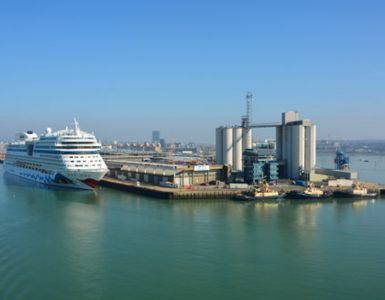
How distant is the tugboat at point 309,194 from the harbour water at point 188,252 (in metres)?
1.78

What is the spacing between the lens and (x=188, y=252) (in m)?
8.60

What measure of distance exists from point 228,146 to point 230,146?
0.39 feet

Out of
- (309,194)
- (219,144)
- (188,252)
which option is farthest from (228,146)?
Result: (188,252)

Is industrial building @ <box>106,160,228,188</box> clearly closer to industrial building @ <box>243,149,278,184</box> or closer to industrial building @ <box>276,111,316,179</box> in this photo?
industrial building @ <box>243,149,278,184</box>

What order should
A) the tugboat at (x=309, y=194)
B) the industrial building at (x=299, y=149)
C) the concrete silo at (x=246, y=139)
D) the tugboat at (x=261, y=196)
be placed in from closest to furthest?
the tugboat at (x=261, y=196)
the tugboat at (x=309, y=194)
the industrial building at (x=299, y=149)
the concrete silo at (x=246, y=139)

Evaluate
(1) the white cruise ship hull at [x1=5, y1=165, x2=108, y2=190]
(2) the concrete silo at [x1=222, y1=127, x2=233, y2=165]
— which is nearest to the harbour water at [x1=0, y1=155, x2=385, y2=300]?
(1) the white cruise ship hull at [x1=5, y1=165, x2=108, y2=190]

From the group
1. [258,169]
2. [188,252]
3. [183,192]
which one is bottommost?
[188,252]

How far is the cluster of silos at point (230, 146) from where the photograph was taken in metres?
22.1

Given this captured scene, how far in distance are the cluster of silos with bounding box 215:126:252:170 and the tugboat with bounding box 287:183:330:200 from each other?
581 cm

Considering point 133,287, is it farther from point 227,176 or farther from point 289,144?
point 289,144

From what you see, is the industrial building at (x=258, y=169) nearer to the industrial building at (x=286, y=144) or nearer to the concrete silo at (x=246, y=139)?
the industrial building at (x=286, y=144)

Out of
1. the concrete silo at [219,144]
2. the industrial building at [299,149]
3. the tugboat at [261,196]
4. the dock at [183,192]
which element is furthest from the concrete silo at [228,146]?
the tugboat at [261,196]

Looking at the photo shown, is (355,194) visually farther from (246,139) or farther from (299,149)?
(246,139)

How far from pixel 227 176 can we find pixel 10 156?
1314 centimetres
